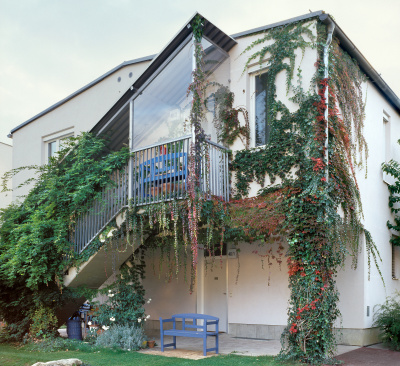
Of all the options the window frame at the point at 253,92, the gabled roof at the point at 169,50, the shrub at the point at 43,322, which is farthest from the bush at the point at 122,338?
the window frame at the point at 253,92

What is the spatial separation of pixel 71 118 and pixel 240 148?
804cm

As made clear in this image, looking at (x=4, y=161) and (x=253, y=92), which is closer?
(x=253, y=92)

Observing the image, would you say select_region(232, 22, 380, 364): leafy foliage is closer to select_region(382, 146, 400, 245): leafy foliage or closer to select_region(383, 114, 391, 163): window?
select_region(382, 146, 400, 245): leafy foliage

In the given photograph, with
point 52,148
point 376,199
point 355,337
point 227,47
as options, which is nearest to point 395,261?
point 376,199

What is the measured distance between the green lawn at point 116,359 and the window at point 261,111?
4.62 metres

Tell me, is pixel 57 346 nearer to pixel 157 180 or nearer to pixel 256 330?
pixel 157 180

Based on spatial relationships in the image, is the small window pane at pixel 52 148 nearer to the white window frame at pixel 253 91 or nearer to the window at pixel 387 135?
the white window frame at pixel 253 91

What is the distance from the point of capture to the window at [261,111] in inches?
444

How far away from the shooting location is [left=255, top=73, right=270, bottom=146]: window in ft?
37.0

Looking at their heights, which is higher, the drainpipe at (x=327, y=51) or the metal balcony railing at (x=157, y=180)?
the drainpipe at (x=327, y=51)

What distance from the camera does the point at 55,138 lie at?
17906 millimetres

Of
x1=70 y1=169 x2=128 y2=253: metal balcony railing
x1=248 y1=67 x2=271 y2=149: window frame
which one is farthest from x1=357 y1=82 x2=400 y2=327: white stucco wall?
x1=70 y1=169 x2=128 y2=253: metal balcony railing

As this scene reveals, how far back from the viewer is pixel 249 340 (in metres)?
12.0

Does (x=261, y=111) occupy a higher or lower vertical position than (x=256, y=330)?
higher
